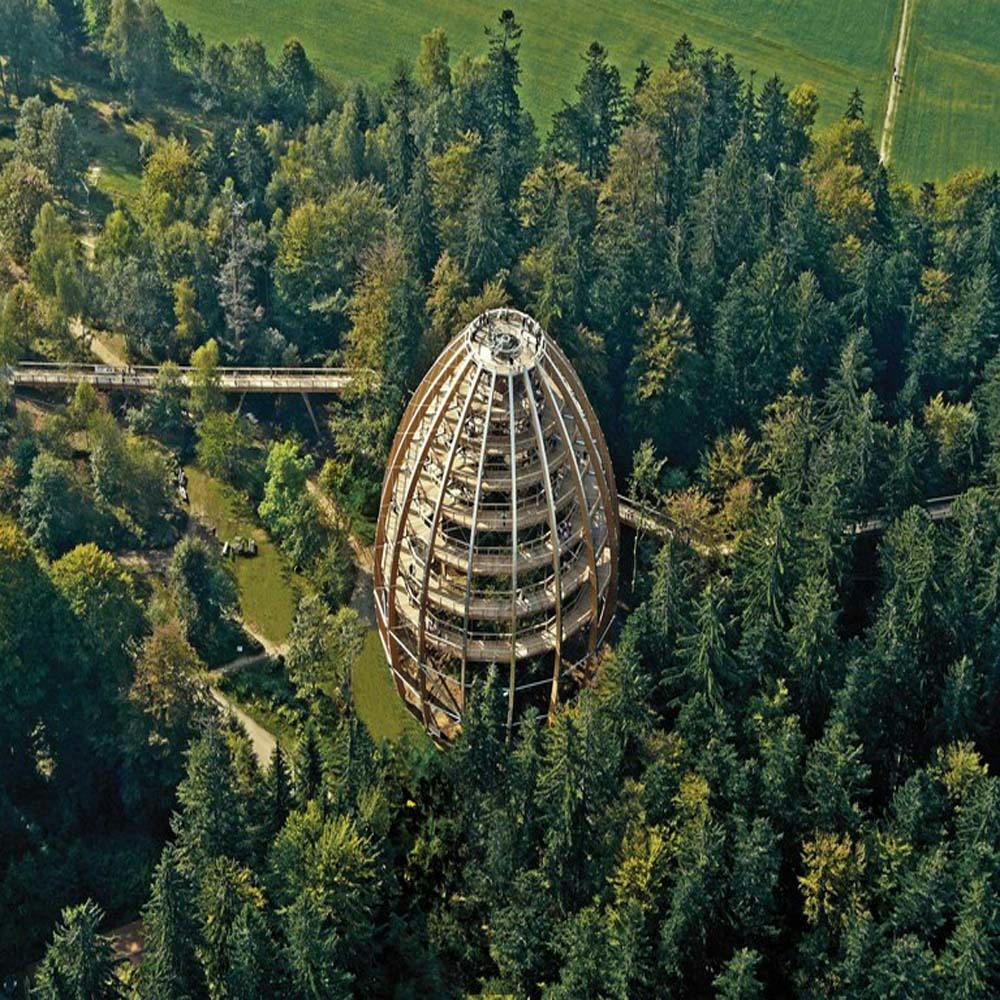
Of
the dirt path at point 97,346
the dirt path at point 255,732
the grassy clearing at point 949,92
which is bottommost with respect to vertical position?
the dirt path at point 255,732

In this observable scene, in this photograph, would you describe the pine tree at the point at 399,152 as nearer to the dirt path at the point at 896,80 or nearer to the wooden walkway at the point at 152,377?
the wooden walkway at the point at 152,377

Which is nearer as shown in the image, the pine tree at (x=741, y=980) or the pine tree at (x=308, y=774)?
the pine tree at (x=741, y=980)

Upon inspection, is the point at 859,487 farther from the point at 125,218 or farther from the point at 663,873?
the point at 125,218

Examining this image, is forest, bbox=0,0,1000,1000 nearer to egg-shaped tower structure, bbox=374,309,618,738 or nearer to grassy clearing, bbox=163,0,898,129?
egg-shaped tower structure, bbox=374,309,618,738

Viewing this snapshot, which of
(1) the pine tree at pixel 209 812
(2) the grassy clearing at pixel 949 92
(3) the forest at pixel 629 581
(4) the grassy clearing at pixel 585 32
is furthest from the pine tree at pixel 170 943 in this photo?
(2) the grassy clearing at pixel 949 92

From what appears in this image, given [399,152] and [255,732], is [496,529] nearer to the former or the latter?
[255,732]

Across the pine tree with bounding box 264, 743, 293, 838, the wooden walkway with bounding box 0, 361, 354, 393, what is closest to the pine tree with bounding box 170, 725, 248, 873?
the pine tree with bounding box 264, 743, 293, 838
